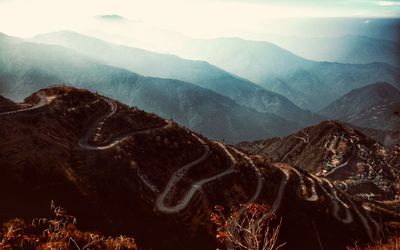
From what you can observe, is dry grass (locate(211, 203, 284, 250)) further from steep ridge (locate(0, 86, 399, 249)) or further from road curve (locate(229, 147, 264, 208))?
road curve (locate(229, 147, 264, 208))

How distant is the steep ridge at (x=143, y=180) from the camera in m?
88.7

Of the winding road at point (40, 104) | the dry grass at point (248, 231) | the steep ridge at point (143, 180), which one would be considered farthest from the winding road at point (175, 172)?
the dry grass at point (248, 231)

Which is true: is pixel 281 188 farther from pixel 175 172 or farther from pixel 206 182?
pixel 175 172

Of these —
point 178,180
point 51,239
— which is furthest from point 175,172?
point 51,239

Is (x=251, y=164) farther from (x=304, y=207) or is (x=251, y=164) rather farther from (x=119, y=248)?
(x=119, y=248)

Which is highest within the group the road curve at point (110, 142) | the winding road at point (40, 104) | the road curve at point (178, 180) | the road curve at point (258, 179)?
the winding road at point (40, 104)

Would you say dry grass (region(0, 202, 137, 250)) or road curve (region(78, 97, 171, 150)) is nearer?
dry grass (region(0, 202, 137, 250))

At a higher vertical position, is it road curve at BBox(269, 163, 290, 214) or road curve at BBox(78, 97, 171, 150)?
road curve at BBox(78, 97, 171, 150)

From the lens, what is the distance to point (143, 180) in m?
114

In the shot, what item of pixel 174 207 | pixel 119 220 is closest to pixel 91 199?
pixel 119 220

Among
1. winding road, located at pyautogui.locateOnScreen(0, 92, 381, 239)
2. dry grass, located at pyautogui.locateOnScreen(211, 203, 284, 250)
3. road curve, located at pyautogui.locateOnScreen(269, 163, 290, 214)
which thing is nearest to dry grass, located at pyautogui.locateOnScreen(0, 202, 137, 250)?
dry grass, located at pyautogui.locateOnScreen(211, 203, 284, 250)

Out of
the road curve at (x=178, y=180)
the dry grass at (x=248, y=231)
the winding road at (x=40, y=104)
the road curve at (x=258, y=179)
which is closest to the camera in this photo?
the dry grass at (x=248, y=231)

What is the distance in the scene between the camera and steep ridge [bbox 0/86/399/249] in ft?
291

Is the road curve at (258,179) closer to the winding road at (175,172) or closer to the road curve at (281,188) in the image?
the winding road at (175,172)
